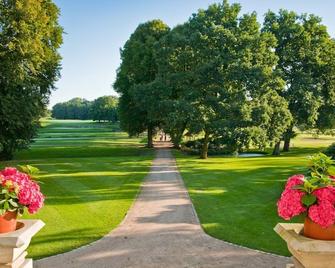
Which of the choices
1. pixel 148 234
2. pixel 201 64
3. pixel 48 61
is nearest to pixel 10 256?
pixel 148 234

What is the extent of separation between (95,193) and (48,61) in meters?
19.9

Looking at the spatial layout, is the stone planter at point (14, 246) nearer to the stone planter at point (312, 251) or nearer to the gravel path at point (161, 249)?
the stone planter at point (312, 251)

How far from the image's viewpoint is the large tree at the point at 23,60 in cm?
2914

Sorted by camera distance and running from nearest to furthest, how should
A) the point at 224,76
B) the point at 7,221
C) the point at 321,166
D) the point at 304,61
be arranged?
1. the point at 7,221
2. the point at 321,166
3. the point at 224,76
4. the point at 304,61

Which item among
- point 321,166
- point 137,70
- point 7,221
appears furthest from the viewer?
point 137,70

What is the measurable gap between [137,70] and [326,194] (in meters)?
41.8

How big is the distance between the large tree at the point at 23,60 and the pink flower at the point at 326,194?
26.8 m

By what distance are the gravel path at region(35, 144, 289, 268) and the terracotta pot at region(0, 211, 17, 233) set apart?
4.38m

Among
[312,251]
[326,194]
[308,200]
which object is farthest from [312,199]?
[312,251]

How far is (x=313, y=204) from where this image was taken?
581 cm

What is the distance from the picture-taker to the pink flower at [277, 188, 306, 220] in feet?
19.3

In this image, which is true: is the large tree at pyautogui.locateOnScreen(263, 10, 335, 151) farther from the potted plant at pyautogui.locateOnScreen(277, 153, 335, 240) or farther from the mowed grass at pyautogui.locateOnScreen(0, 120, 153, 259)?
the potted plant at pyautogui.locateOnScreen(277, 153, 335, 240)

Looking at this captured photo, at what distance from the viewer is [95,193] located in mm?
→ 19641

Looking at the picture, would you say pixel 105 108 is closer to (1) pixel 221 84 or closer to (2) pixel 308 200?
(1) pixel 221 84
